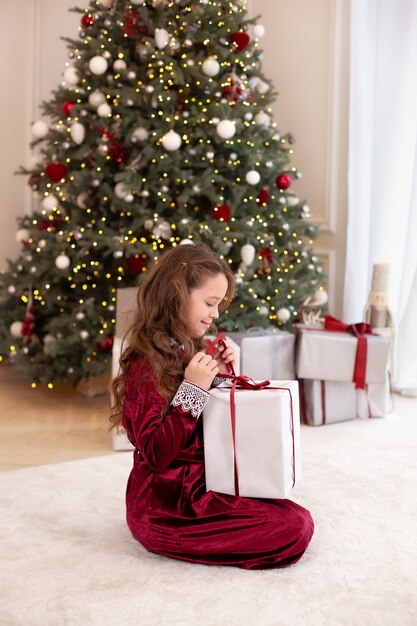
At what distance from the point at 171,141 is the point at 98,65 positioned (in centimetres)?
56

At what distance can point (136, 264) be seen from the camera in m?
4.54

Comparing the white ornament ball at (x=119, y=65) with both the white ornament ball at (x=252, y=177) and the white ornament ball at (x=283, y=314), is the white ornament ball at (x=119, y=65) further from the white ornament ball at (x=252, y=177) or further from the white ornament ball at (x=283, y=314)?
the white ornament ball at (x=283, y=314)

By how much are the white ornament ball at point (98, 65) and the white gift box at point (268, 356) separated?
1.60 m

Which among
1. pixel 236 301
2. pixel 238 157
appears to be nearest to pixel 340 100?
pixel 238 157

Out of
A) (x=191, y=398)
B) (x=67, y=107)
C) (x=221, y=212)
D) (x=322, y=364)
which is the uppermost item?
(x=67, y=107)

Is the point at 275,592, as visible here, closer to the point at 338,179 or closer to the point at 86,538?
the point at 86,538

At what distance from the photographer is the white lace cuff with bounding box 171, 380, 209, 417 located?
248cm

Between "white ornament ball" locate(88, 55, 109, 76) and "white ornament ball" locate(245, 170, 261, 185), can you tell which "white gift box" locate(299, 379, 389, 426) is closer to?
"white ornament ball" locate(245, 170, 261, 185)

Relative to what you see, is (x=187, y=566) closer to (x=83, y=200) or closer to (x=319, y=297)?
(x=83, y=200)

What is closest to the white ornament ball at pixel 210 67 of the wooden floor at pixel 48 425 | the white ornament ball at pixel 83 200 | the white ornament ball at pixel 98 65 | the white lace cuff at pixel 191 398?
the white ornament ball at pixel 98 65

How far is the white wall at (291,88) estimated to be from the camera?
18.6 feet

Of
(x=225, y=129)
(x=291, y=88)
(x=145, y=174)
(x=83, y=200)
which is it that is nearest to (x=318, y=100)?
(x=291, y=88)

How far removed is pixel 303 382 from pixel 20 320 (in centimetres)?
171

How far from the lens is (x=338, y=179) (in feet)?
18.8
